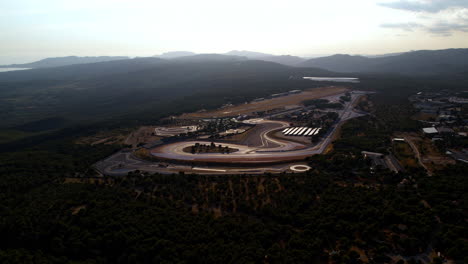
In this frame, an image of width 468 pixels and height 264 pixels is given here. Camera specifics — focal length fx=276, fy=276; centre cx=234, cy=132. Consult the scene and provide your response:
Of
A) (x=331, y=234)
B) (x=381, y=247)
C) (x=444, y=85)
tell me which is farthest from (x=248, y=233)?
(x=444, y=85)

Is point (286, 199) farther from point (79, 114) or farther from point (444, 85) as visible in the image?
point (79, 114)

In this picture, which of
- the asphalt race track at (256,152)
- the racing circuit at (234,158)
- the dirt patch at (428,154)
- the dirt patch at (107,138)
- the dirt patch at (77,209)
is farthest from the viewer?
the dirt patch at (107,138)

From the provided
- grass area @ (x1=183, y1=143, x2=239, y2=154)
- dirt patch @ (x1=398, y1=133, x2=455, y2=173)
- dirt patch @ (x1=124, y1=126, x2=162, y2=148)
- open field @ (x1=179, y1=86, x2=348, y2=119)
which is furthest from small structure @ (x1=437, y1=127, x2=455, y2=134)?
dirt patch @ (x1=124, y1=126, x2=162, y2=148)

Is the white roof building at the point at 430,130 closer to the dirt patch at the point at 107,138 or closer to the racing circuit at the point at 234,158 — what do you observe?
the racing circuit at the point at 234,158

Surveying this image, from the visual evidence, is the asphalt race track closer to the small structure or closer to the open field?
the small structure

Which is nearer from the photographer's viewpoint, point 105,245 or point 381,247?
point 381,247

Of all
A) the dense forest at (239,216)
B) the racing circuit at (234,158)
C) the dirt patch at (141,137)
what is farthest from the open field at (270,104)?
the dense forest at (239,216)

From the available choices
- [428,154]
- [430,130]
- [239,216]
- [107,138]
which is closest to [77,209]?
[239,216]
